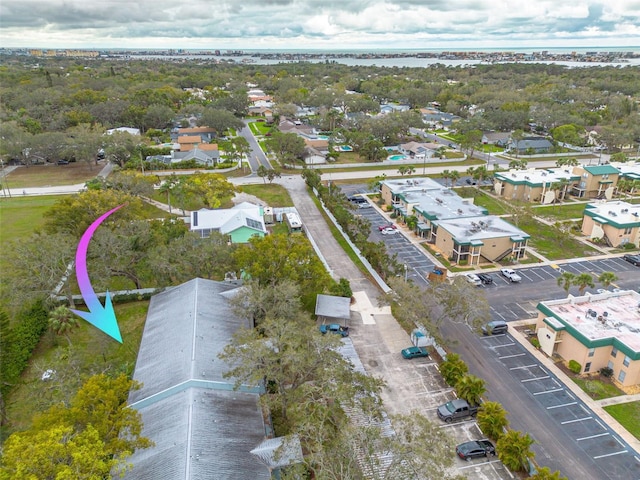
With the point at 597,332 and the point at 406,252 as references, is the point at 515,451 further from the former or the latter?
the point at 406,252

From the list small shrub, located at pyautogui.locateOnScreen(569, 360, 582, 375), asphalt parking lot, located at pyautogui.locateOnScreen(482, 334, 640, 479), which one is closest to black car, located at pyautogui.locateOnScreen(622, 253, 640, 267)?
asphalt parking lot, located at pyautogui.locateOnScreen(482, 334, 640, 479)

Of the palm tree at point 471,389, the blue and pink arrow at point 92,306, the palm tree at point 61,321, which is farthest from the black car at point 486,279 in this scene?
the palm tree at point 61,321

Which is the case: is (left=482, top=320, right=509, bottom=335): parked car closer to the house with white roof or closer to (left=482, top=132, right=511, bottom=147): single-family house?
the house with white roof

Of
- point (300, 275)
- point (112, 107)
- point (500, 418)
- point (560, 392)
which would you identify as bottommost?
point (560, 392)

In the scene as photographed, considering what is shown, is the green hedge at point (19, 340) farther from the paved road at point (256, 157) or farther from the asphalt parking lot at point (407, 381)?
the paved road at point (256, 157)

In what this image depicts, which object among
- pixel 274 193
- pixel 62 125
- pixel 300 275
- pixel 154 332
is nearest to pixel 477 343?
pixel 300 275

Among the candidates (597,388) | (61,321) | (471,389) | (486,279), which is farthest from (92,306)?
(597,388)

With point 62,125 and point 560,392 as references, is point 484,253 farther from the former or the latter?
point 62,125
